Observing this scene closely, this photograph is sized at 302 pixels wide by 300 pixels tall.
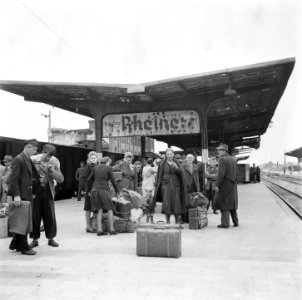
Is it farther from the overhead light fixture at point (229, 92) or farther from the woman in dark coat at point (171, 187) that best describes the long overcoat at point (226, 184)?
the overhead light fixture at point (229, 92)

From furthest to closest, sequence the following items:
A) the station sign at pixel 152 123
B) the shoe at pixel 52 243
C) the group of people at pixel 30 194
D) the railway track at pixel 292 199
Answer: the station sign at pixel 152 123
the railway track at pixel 292 199
the shoe at pixel 52 243
the group of people at pixel 30 194

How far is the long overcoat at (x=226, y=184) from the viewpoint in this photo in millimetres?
9039

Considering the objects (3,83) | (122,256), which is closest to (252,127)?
(3,83)

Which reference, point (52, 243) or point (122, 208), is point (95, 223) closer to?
point (122, 208)

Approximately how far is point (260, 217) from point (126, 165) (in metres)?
3.81

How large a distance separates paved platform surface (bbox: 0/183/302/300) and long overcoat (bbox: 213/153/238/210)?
87 centimetres

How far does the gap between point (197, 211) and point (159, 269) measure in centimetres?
362

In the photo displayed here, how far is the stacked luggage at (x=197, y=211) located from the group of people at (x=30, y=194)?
308cm

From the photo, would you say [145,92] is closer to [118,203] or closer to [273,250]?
[118,203]

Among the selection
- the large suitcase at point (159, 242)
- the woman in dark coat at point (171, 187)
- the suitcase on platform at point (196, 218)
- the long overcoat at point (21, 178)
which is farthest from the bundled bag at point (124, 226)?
the long overcoat at point (21, 178)

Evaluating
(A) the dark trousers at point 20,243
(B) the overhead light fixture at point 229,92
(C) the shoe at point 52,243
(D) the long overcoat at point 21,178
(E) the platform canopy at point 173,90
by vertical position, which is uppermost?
(E) the platform canopy at point 173,90

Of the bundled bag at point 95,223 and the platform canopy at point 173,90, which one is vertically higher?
the platform canopy at point 173,90

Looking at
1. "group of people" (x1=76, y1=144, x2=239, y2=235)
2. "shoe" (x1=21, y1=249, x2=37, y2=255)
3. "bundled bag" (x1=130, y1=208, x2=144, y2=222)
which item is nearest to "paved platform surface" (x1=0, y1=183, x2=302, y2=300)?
"shoe" (x1=21, y1=249, x2=37, y2=255)

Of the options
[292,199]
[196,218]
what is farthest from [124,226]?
[292,199]
